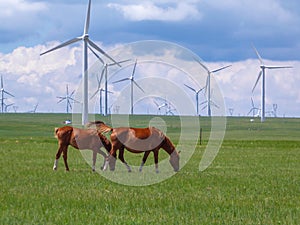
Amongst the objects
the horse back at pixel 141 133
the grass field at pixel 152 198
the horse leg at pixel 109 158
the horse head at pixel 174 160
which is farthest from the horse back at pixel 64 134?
the horse head at pixel 174 160

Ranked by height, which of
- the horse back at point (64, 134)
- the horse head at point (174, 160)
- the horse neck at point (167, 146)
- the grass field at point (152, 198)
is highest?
the horse back at point (64, 134)

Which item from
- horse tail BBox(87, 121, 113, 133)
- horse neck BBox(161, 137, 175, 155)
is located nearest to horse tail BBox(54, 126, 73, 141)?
horse tail BBox(87, 121, 113, 133)

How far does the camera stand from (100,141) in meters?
25.2

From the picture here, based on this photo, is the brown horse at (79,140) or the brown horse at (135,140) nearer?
the brown horse at (135,140)

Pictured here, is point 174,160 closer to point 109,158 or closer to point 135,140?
point 135,140

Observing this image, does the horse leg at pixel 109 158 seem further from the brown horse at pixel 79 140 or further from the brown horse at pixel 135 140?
the brown horse at pixel 79 140

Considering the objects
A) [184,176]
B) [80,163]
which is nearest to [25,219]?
[184,176]

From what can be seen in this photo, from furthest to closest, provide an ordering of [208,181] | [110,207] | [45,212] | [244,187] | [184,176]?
[184,176], [208,181], [244,187], [110,207], [45,212]

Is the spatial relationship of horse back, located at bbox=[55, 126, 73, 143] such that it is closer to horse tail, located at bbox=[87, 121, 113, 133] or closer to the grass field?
horse tail, located at bbox=[87, 121, 113, 133]

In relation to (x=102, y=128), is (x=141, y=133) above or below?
below

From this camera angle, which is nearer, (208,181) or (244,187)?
(244,187)

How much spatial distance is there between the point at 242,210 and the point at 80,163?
14.7 m

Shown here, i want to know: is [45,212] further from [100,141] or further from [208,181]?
[100,141]

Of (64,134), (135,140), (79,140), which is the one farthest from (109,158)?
(64,134)
